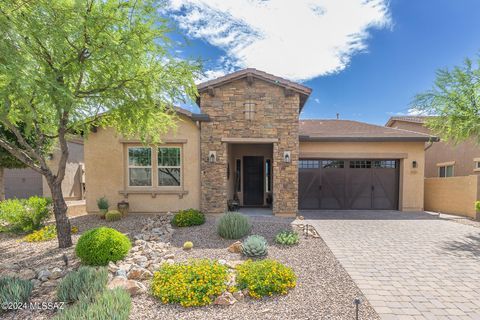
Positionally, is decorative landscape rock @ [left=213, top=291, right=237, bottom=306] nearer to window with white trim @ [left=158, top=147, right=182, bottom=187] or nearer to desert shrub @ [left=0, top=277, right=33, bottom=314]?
desert shrub @ [left=0, top=277, right=33, bottom=314]

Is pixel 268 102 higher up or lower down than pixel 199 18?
lower down

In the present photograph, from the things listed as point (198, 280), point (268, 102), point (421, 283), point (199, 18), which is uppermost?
point (199, 18)

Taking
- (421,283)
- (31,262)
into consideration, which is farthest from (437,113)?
(31,262)

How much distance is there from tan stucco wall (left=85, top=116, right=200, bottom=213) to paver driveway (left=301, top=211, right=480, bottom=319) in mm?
5134

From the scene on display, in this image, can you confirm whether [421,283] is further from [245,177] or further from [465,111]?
[245,177]

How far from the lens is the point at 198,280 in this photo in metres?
Result: 3.57

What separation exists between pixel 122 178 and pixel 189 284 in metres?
6.87

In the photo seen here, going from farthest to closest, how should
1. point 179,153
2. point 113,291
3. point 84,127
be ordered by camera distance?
point 179,153 → point 84,127 → point 113,291

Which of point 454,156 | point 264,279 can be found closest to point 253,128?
point 264,279

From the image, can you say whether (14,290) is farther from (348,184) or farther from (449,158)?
(449,158)

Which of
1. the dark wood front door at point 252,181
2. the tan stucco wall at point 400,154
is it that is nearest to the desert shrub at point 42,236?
the dark wood front door at point 252,181

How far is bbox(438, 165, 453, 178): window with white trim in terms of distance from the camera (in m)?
13.2

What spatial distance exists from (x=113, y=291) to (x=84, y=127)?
179 inches

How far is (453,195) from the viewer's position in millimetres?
10164
